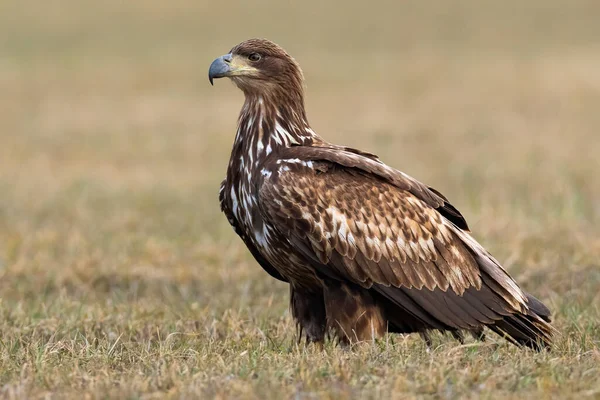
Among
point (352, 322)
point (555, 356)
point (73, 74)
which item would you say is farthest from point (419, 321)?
point (73, 74)

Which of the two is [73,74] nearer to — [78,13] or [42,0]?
[78,13]

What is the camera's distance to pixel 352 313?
5973 mm

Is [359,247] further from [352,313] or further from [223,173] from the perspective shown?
[223,173]

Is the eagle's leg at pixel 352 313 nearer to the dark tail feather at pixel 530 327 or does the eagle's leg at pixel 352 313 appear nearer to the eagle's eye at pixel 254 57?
the dark tail feather at pixel 530 327

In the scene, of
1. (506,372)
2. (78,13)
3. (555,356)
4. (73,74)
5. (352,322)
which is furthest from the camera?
(78,13)

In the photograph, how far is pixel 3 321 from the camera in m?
6.97

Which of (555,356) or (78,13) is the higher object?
(78,13)

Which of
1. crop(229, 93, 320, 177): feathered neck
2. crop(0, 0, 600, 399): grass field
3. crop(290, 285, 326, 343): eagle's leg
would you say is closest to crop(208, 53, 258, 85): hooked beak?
crop(229, 93, 320, 177): feathered neck

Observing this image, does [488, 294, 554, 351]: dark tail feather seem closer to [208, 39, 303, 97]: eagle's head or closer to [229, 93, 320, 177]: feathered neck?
[229, 93, 320, 177]: feathered neck

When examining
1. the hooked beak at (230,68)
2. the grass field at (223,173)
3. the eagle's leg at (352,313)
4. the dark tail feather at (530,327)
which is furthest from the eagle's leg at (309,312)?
the hooked beak at (230,68)

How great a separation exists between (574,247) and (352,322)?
4.38 meters

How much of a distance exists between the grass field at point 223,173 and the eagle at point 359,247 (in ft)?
0.71

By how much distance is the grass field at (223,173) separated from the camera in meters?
5.04

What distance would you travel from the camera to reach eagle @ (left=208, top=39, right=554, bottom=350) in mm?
5949
